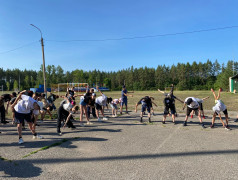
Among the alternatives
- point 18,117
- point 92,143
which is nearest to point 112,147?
point 92,143

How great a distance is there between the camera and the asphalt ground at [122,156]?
3512 mm

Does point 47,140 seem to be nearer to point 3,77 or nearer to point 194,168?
point 194,168

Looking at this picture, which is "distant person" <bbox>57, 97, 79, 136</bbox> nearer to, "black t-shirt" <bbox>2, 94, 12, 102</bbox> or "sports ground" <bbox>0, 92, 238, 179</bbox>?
"sports ground" <bbox>0, 92, 238, 179</bbox>

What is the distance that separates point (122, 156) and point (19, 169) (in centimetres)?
238

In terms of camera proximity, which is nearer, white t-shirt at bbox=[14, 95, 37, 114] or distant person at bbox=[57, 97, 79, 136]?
white t-shirt at bbox=[14, 95, 37, 114]

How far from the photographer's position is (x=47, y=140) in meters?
5.84

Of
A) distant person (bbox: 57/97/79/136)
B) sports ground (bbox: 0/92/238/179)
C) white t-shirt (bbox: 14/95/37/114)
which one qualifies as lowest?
sports ground (bbox: 0/92/238/179)

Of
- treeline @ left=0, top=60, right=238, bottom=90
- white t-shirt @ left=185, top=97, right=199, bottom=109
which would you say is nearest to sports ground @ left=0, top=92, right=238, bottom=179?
white t-shirt @ left=185, top=97, right=199, bottom=109

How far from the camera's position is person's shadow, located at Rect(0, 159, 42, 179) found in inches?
136

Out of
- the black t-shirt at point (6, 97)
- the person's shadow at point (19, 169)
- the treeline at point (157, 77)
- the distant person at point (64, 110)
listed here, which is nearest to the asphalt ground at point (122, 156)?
the person's shadow at point (19, 169)

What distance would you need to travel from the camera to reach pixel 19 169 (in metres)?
3.70

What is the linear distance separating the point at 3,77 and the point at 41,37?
11204 cm

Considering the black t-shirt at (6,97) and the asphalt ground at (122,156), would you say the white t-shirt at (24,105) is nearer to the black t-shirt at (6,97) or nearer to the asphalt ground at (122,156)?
the asphalt ground at (122,156)

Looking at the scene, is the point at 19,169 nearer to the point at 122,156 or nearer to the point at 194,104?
the point at 122,156
